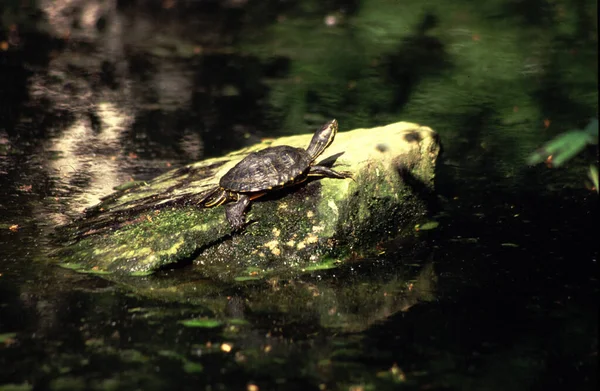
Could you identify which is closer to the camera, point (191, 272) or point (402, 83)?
point (191, 272)

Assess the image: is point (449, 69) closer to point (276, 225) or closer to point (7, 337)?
point (276, 225)

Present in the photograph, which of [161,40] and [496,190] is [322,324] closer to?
[496,190]

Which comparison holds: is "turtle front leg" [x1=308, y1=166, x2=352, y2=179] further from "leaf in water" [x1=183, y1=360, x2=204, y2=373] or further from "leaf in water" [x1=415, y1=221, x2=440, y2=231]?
"leaf in water" [x1=183, y1=360, x2=204, y2=373]

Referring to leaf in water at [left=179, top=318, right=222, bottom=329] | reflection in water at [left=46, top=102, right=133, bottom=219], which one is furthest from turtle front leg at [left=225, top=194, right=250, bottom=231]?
reflection in water at [left=46, top=102, right=133, bottom=219]

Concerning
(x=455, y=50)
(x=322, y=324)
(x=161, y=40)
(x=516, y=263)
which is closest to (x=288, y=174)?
(x=322, y=324)

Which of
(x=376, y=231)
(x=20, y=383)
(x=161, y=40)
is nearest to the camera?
(x=20, y=383)

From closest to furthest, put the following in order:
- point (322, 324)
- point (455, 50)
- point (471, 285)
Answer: point (322, 324), point (471, 285), point (455, 50)

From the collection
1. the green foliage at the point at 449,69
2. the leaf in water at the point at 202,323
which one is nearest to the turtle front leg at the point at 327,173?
the leaf in water at the point at 202,323
